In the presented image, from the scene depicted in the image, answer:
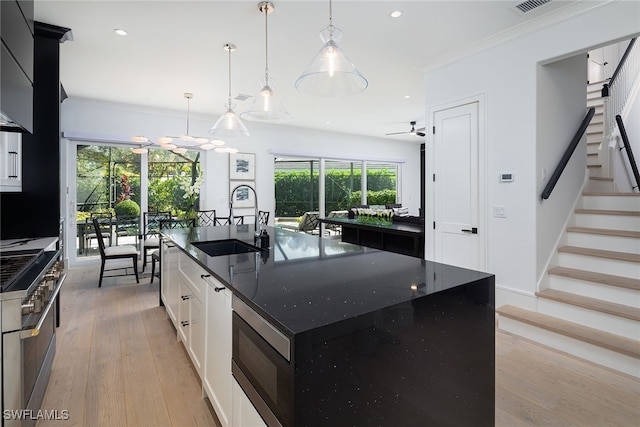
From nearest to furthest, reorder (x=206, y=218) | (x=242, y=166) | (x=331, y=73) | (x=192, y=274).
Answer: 1. (x=331, y=73)
2. (x=192, y=274)
3. (x=206, y=218)
4. (x=242, y=166)

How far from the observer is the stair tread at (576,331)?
2.36 meters

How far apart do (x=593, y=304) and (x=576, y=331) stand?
0.31 meters

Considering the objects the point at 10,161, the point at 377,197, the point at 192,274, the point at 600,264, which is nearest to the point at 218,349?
the point at 192,274

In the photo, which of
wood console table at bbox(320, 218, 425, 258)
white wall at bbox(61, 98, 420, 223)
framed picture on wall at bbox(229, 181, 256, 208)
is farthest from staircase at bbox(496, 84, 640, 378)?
white wall at bbox(61, 98, 420, 223)

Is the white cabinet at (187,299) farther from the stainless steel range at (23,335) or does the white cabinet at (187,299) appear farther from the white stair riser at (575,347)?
the white stair riser at (575,347)

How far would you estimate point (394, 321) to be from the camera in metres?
1.19

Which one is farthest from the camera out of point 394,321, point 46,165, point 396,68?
point 396,68

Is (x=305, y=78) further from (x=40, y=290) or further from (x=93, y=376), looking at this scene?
(x=93, y=376)

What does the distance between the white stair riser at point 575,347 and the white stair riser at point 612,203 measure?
5.96ft

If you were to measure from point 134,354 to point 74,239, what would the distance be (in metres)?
4.18

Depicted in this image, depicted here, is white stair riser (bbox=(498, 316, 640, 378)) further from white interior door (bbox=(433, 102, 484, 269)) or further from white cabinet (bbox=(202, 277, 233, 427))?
white cabinet (bbox=(202, 277, 233, 427))

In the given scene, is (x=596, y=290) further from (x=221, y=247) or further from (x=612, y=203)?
(x=221, y=247)

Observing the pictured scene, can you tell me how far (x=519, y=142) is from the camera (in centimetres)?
320

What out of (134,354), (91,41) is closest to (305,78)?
(134,354)
